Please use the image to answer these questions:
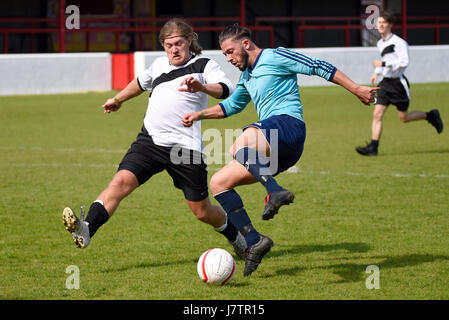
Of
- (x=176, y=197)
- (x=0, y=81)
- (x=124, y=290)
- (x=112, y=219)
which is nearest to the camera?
(x=124, y=290)

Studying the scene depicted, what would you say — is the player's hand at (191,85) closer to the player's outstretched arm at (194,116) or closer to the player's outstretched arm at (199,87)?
the player's outstretched arm at (199,87)

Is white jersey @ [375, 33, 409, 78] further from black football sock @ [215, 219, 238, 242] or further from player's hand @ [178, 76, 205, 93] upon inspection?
player's hand @ [178, 76, 205, 93]

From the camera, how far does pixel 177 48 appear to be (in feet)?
19.9

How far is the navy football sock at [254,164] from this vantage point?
5.57 meters

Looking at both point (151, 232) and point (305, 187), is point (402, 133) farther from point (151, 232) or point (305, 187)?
point (151, 232)

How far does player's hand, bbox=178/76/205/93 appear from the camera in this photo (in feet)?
18.2

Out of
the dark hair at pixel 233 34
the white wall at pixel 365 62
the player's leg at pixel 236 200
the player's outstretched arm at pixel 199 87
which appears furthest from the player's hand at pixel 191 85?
the white wall at pixel 365 62

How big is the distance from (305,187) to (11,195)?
3709 mm

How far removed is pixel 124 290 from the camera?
5.48 meters

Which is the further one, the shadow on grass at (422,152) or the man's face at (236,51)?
the shadow on grass at (422,152)

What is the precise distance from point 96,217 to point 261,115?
5.06ft

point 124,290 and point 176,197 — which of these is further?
point 176,197

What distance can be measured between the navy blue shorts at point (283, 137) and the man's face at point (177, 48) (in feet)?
2.70

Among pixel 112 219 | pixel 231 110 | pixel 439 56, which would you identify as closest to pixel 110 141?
pixel 112 219
